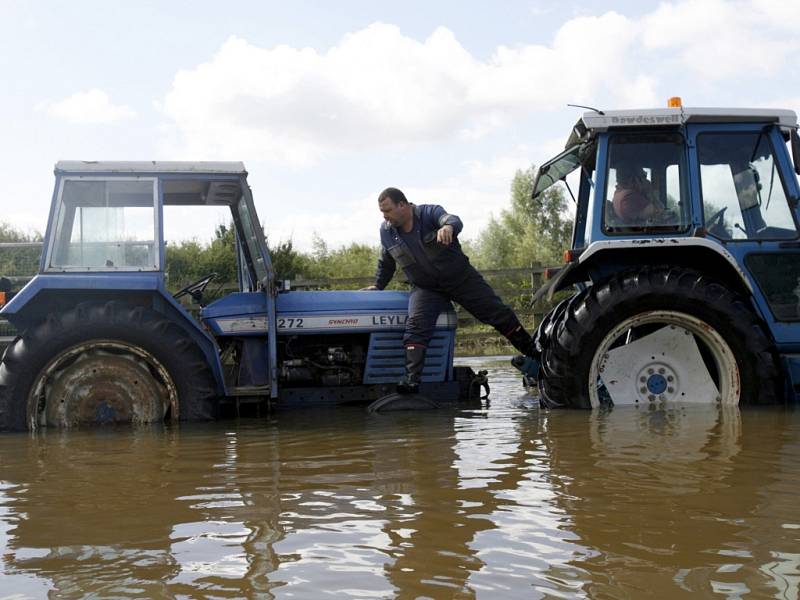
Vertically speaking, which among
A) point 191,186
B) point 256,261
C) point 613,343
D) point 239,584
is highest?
point 191,186

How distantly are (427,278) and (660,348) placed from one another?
1.69 metres

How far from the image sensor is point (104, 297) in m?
5.48

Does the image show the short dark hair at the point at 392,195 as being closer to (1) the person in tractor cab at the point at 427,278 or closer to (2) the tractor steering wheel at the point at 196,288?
(1) the person in tractor cab at the point at 427,278

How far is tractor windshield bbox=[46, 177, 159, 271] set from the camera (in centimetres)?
555

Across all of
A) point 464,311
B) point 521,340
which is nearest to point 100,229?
point 521,340

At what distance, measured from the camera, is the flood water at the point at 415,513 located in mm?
2098

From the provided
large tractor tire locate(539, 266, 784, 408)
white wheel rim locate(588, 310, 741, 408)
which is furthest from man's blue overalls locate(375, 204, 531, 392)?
white wheel rim locate(588, 310, 741, 408)

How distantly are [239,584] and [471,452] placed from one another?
1.99m

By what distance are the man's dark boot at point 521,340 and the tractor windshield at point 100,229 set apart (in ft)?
8.46

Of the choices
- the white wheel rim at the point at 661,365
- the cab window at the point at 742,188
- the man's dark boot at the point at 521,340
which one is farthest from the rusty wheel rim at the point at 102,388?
the cab window at the point at 742,188

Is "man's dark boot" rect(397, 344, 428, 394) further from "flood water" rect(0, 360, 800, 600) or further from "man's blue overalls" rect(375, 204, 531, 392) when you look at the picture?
"flood water" rect(0, 360, 800, 600)

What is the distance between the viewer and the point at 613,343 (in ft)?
19.0

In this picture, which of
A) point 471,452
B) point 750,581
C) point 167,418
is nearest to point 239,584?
point 750,581

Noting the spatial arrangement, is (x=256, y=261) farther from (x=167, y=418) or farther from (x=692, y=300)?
(x=692, y=300)
